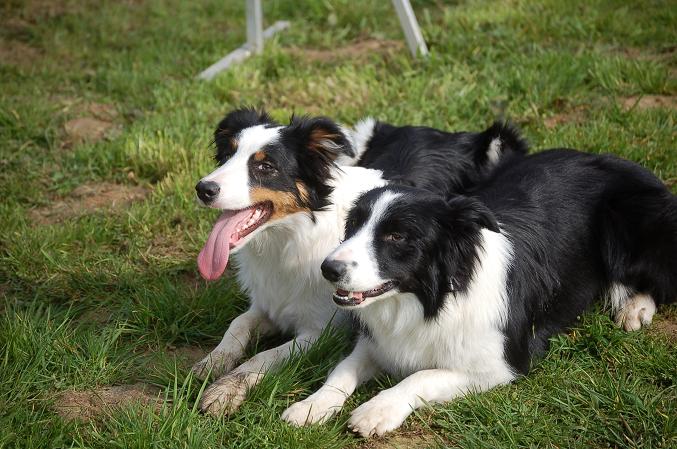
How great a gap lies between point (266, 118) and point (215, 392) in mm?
1470

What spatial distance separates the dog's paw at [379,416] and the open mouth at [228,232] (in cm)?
90

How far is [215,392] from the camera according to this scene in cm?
321

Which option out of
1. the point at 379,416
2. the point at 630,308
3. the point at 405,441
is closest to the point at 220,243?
the point at 379,416

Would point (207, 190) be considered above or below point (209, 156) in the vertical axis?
above

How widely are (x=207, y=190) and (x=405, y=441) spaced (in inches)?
53.1

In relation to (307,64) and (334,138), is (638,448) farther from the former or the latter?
(307,64)

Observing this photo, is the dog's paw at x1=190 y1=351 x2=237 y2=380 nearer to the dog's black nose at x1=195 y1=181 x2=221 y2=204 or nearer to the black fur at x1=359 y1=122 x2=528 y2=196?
the dog's black nose at x1=195 y1=181 x2=221 y2=204

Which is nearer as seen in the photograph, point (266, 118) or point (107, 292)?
point (266, 118)

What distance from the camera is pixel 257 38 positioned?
709cm

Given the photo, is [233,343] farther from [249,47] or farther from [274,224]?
[249,47]

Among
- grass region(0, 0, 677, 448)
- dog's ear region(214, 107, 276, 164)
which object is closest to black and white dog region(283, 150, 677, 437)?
grass region(0, 0, 677, 448)

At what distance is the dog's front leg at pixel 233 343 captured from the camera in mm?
3457

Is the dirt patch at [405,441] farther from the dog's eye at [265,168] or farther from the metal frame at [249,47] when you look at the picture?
the metal frame at [249,47]

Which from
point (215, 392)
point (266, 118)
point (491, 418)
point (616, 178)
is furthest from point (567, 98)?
point (215, 392)
